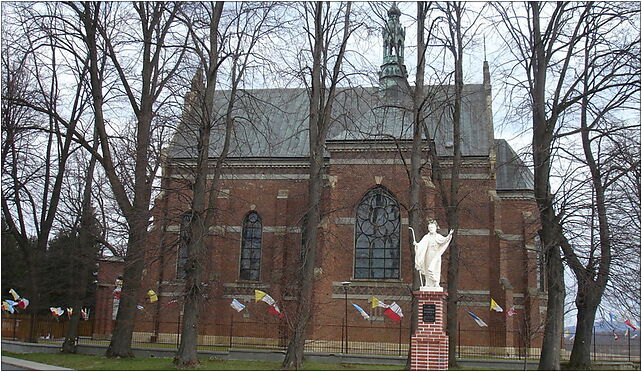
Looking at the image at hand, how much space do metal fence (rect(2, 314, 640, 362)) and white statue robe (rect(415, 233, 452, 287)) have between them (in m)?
12.2

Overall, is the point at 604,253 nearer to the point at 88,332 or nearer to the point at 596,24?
the point at 596,24

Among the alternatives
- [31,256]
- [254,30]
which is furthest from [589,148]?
[31,256]

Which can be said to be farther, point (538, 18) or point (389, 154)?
point (389, 154)

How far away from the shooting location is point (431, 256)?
16.5m

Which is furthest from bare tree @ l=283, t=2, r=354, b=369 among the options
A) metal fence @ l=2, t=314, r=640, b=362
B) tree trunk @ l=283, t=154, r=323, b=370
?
metal fence @ l=2, t=314, r=640, b=362

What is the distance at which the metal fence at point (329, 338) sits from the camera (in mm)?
31000

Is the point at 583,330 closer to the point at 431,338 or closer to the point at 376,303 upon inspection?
the point at 376,303

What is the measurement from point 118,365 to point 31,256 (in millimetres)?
10448

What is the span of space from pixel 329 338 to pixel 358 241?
524cm

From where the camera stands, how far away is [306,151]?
38062 millimetres

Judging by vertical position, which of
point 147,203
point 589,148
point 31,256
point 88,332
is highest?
point 589,148

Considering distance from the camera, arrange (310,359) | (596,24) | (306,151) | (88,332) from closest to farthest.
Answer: (596,24) < (310,359) < (306,151) < (88,332)

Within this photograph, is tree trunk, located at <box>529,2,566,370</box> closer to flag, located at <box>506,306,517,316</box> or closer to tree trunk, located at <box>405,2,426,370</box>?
tree trunk, located at <box>405,2,426,370</box>

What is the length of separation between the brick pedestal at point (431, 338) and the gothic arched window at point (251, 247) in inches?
824
